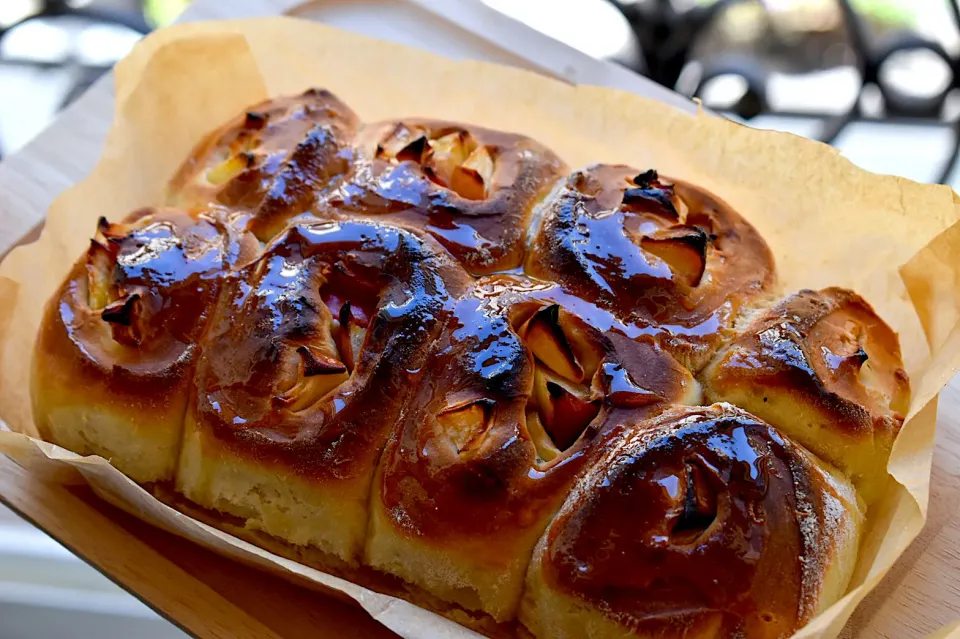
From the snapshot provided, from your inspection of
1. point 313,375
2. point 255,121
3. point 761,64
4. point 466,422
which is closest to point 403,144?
point 255,121

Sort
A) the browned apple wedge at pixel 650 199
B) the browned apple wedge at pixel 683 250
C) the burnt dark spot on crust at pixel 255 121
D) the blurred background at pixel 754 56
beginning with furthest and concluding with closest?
the blurred background at pixel 754 56 → the burnt dark spot on crust at pixel 255 121 → the browned apple wedge at pixel 650 199 → the browned apple wedge at pixel 683 250

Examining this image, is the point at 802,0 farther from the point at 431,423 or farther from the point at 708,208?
the point at 431,423

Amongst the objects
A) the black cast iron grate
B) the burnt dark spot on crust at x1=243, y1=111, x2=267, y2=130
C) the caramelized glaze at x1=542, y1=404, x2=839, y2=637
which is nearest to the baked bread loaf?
the caramelized glaze at x1=542, y1=404, x2=839, y2=637

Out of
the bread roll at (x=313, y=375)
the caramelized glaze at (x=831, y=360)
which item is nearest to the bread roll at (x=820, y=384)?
the caramelized glaze at (x=831, y=360)

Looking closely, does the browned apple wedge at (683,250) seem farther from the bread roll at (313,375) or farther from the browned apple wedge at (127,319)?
the browned apple wedge at (127,319)

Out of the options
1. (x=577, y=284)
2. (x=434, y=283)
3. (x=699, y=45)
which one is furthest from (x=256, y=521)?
(x=699, y=45)

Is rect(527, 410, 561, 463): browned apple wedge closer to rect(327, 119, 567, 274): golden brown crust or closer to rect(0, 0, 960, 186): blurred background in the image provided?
rect(327, 119, 567, 274): golden brown crust
